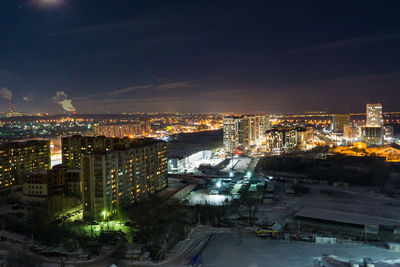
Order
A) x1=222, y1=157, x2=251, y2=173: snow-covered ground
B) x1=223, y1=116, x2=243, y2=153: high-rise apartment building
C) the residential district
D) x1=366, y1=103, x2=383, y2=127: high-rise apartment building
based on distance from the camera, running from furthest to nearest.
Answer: x1=366, y1=103, x2=383, y2=127: high-rise apartment building
x1=223, y1=116, x2=243, y2=153: high-rise apartment building
x1=222, y1=157, x2=251, y2=173: snow-covered ground
the residential district

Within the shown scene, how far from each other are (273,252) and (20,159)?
8866 mm

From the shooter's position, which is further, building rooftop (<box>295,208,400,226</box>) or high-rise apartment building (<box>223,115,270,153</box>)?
high-rise apartment building (<box>223,115,270,153</box>)

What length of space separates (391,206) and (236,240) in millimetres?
4664

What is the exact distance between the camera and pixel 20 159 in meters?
10.9

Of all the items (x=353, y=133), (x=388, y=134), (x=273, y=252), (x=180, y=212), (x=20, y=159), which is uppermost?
(x=353, y=133)

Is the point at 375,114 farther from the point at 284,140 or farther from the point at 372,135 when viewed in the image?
the point at 284,140

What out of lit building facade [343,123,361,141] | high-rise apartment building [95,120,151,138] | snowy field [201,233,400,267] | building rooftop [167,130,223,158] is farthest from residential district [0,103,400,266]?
high-rise apartment building [95,120,151,138]

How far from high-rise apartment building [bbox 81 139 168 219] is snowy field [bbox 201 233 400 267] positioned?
2650 millimetres

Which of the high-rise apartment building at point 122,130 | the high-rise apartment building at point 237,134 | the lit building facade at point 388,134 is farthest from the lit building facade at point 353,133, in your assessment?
the high-rise apartment building at point 122,130

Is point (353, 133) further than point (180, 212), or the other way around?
point (353, 133)

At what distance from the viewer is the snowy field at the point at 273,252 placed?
5.05 meters

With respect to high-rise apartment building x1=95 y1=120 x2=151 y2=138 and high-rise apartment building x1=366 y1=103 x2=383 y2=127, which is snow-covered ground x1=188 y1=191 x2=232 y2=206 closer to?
high-rise apartment building x1=95 y1=120 x2=151 y2=138

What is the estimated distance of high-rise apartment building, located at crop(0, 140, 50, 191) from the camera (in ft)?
33.9

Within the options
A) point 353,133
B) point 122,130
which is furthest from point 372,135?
point 122,130
